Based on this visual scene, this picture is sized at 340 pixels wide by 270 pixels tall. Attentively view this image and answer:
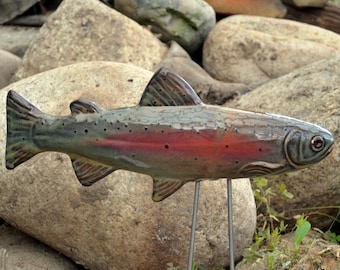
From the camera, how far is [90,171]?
2.53 meters

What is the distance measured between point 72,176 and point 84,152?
0.82 m

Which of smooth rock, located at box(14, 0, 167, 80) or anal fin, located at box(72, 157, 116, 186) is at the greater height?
anal fin, located at box(72, 157, 116, 186)

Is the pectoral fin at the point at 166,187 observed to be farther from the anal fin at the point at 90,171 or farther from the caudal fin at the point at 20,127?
the caudal fin at the point at 20,127

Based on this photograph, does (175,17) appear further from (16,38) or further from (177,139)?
(177,139)

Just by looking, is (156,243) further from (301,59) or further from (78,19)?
(301,59)

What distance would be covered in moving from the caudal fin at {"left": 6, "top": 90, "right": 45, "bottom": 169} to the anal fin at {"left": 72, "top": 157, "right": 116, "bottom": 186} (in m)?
0.17

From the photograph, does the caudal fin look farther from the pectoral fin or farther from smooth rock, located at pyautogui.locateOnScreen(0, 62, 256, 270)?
smooth rock, located at pyautogui.locateOnScreen(0, 62, 256, 270)

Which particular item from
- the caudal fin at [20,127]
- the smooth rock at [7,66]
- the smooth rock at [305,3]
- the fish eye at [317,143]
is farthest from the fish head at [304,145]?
the smooth rock at [305,3]

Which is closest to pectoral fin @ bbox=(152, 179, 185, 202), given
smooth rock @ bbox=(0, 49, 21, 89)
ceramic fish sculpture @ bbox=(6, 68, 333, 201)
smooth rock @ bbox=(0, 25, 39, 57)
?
ceramic fish sculpture @ bbox=(6, 68, 333, 201)

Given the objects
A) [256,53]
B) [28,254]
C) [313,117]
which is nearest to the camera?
[28,254]

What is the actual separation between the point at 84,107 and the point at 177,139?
0.35m

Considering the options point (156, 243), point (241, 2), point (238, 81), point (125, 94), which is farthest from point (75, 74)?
point (241, 2)

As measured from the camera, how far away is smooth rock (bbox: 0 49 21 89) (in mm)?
4570

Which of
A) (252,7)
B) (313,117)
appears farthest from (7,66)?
(252,7)
